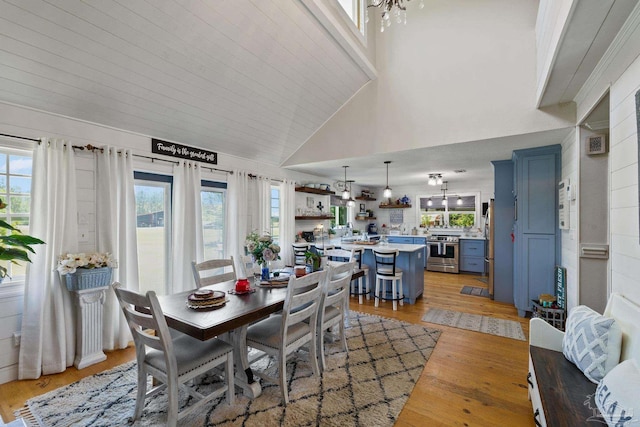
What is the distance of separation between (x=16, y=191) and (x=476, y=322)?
5.23 m

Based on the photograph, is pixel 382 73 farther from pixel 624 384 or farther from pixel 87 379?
pixel 87 379

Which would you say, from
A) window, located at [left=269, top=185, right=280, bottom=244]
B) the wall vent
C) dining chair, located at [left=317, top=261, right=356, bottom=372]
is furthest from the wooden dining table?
the wall vent

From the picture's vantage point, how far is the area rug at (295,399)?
197 centimetres

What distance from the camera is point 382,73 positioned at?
4188 mm

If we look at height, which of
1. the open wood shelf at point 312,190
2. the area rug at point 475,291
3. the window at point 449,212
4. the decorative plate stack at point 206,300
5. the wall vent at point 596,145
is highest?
the wall vent at point 596,145

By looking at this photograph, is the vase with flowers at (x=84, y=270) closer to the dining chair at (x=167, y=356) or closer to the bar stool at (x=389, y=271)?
the dining chair at (x=167, y=356)

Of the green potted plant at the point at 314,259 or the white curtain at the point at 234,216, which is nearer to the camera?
the green potted plant at the point at 314,259

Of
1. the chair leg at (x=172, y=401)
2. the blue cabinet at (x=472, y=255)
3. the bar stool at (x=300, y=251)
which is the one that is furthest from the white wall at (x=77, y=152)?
the blue cabinet at (x=472, y=255)

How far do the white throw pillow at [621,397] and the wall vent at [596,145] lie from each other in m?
2.20

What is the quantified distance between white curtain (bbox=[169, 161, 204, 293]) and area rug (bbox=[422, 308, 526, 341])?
323 cm

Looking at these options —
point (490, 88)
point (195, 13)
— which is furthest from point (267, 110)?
point (490, 88)

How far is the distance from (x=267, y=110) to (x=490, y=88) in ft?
9.20

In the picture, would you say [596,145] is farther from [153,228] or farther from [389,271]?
[153,228]

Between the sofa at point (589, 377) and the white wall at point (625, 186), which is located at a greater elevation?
the white wall at point (625, 186)
